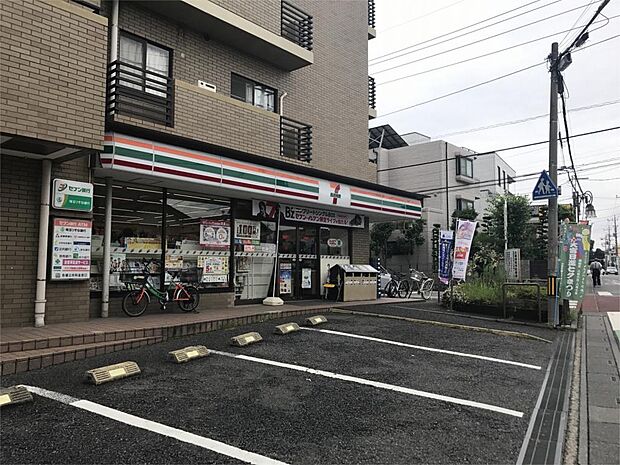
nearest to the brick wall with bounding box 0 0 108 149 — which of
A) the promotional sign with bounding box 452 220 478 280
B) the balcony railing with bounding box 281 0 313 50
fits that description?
the balcony railing with bounding box 281 0 313 50

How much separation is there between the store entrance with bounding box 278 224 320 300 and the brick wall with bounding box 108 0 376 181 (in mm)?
2223

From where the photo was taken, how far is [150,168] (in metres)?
8.34

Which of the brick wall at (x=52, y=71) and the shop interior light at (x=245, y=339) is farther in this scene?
the shop interior light at (x=245, y=339)

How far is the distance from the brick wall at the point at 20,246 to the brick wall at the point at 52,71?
1070 mm

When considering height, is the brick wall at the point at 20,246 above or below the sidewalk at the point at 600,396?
above

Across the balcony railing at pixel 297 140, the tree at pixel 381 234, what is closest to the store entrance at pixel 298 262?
the balcony railing at pixel 297 140

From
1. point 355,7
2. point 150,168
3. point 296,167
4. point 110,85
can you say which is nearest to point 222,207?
point 296,167

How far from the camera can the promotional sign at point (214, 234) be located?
1061cm

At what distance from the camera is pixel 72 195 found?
7.62 meters

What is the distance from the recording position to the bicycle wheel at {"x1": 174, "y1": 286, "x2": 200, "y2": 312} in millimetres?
9539

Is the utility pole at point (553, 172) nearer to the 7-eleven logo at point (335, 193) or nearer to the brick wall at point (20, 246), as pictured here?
the 7-eleven logo at point (335, 193)

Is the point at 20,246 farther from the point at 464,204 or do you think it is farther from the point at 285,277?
the point at 464,204

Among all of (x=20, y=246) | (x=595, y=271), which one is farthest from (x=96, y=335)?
(x=595, y=271)

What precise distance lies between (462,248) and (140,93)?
9774 mm
